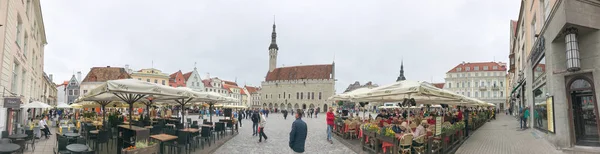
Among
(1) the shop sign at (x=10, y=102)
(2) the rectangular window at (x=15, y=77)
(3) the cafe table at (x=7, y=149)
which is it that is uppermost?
(2) the rectangular window at (x=15, y=77)

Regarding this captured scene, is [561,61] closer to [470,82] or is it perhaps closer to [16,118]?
[16,118]

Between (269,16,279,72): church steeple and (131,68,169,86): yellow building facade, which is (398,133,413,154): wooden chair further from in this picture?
(269,16,279,72): church steeple

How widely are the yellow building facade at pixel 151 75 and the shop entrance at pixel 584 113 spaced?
71170 mm

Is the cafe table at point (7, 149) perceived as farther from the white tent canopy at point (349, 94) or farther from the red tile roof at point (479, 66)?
the red tile roof at point (479, 66)

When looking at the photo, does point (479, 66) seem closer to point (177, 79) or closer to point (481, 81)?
point (481, 81)

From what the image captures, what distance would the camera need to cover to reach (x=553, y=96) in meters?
11.9

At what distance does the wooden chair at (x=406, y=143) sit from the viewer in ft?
28.3

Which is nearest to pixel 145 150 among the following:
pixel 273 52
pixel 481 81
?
pixel 481 81

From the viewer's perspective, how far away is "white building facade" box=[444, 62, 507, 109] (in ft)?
276

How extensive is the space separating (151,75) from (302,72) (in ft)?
125

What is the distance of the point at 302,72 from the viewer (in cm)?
9150

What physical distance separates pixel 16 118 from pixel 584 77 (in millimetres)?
24129

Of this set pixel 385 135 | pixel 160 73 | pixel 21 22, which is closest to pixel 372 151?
pixel 385 135

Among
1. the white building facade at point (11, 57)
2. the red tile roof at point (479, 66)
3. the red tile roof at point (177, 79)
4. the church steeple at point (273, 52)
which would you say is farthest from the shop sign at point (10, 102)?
the red tile roof at point (479, 66)
